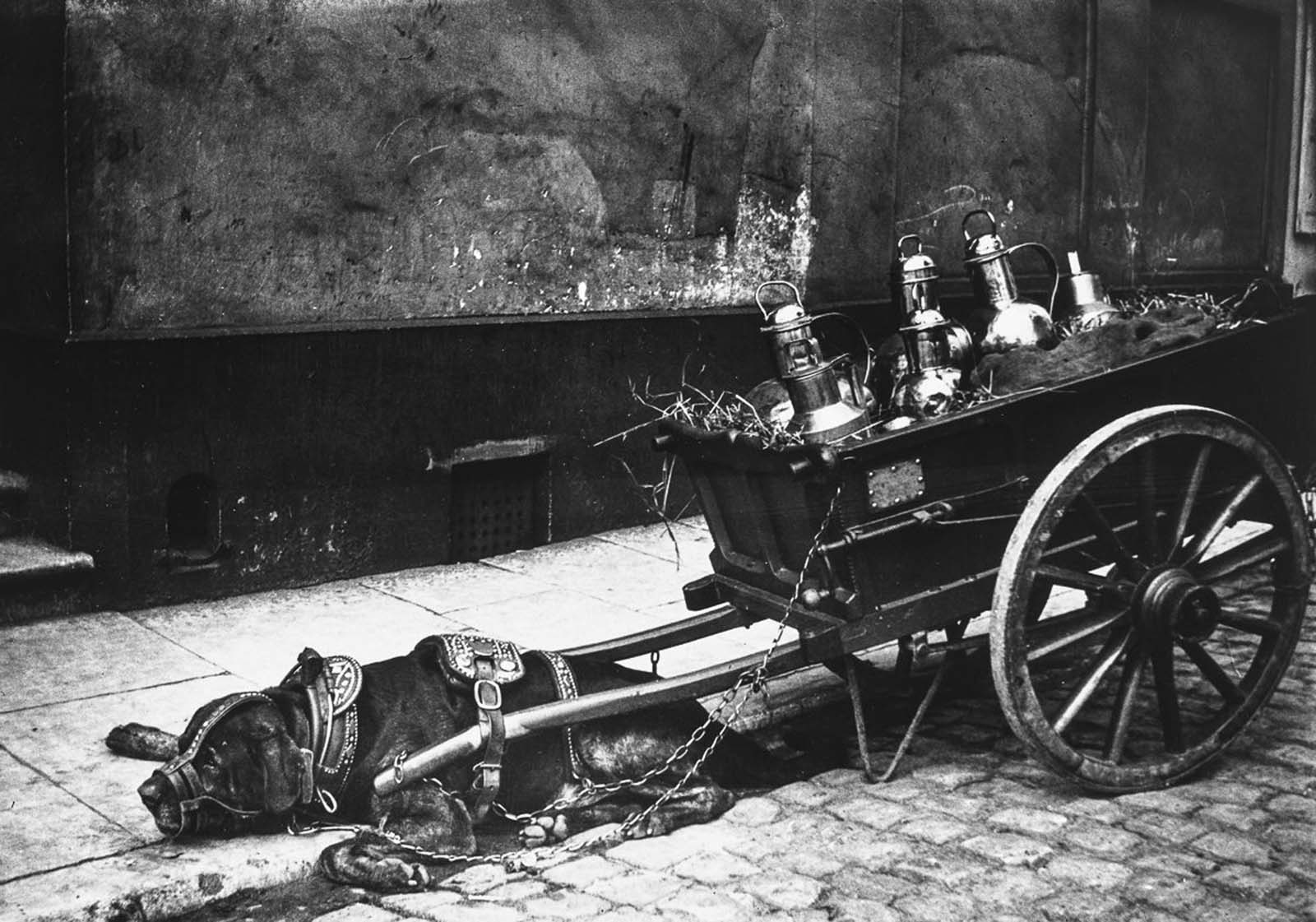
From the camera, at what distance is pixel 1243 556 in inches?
165

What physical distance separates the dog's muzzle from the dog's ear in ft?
0.26

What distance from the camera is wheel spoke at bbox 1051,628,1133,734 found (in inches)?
153

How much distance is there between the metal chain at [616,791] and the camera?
3.62 meters

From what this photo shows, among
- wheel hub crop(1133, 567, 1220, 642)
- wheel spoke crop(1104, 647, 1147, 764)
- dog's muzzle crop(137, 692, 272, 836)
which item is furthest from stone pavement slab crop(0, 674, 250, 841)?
wheel hub crop(1133, 567, 1220, 642)

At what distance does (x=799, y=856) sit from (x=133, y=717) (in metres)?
2.20

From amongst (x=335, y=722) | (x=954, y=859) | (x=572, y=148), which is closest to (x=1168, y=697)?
(x=954, y=859)

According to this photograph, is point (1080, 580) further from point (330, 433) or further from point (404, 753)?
point (330, 433)

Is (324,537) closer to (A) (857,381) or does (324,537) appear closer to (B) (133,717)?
(B) (133,717)

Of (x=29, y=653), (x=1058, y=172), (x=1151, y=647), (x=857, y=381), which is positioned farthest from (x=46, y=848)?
(x=1058, y=172)

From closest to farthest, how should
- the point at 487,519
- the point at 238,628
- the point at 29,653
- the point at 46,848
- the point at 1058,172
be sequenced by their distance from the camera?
the point at 46,848 → the point at 29,653 → the point at 238,628 → the point at 487,519 → the point at 1058,172

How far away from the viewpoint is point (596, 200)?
718 cm

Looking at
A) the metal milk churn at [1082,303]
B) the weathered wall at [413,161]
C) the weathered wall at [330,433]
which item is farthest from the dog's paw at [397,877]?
the weathered wall at [413,161]

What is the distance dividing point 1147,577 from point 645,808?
1.50 metres

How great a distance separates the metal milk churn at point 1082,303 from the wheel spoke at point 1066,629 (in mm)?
1056
